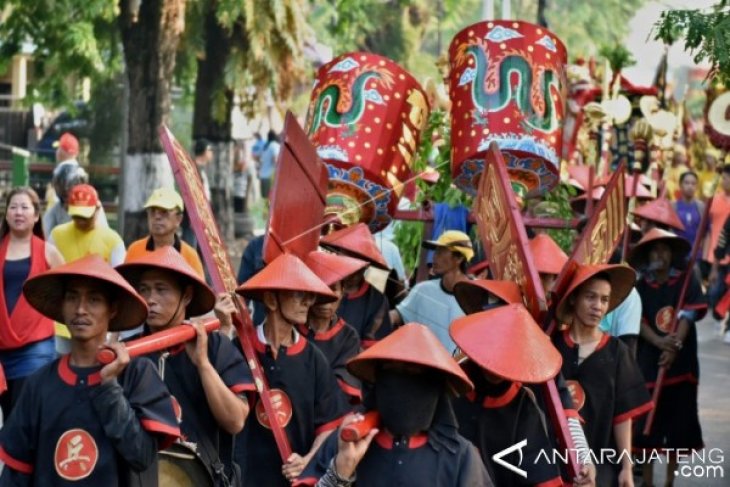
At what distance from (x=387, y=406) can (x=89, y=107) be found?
63.4ft

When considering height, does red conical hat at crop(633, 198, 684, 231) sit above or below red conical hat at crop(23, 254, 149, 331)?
below

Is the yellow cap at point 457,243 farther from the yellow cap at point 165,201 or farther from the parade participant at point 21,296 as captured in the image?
the parade participant at point 21,296

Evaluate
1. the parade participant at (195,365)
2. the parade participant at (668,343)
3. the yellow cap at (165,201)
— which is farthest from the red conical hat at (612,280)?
the parade participant at (668,343)

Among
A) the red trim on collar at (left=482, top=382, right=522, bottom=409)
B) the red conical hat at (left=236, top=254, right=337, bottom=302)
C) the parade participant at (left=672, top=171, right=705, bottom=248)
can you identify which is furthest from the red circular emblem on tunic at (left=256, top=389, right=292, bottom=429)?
the parade participant at (left=672, top=171, right=705, bottom=248)

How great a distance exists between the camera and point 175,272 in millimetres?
7852

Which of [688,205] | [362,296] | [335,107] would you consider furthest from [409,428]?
[688,205]

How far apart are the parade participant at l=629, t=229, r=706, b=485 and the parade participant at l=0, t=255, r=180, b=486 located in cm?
620

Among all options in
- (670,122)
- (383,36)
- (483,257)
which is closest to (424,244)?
(483,257)

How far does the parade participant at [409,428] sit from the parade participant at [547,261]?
3003 millimetres

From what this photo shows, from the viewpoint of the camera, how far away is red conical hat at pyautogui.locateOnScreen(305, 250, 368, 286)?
9.69 meters

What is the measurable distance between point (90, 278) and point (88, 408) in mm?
459

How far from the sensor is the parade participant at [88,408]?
21.5ft

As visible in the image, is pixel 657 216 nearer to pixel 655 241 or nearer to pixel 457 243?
pixel 655 241

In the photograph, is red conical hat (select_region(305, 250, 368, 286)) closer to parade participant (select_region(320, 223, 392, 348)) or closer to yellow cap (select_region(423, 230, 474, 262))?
parade participant (select_region(320, 223, 392, 348))
